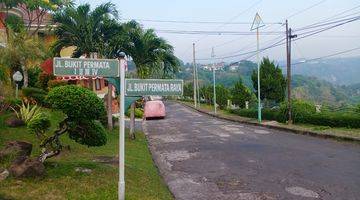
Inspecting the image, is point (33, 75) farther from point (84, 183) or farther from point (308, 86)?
point (308, 86)

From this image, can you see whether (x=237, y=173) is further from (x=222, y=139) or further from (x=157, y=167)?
(x=222, y=139)

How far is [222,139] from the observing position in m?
20.0

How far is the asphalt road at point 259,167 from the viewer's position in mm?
9539

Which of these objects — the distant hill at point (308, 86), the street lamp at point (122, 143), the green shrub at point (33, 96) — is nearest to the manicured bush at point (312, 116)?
the green shrub at point (33, 96)

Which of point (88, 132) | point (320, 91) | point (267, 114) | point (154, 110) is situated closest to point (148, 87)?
point (88, 132)

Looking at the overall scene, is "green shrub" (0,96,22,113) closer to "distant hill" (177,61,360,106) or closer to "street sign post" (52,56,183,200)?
"street sign post" (52,56,183,200)

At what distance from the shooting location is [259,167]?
1246 cm

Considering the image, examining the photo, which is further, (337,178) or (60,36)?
(60,36)

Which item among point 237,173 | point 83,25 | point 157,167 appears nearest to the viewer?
point 237,173

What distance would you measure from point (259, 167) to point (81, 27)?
10351 millimetres

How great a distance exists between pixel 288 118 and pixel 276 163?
15.8 m

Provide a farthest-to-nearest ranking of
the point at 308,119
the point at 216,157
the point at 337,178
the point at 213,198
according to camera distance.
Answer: the point at 308,119 < the point at 216,157 < the point at 337,178 < the point at 213,198

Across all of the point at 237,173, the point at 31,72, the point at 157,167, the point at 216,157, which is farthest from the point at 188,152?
the point at 31,72

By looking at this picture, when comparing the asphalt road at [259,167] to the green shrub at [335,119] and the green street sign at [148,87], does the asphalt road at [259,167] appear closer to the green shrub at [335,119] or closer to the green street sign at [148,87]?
the green street sign at [148,87]
